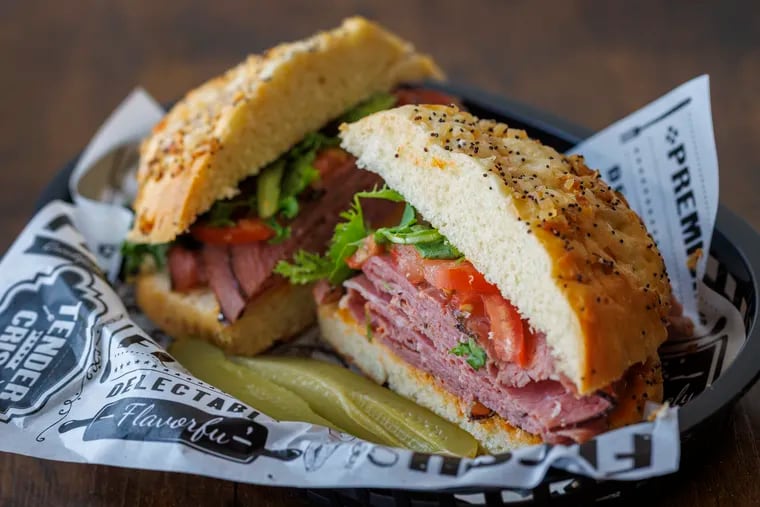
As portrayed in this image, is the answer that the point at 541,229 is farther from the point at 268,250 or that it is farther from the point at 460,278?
the point at 268,250

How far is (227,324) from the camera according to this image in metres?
3.58

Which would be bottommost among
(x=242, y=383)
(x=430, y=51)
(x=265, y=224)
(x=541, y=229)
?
(x=242, y=383)

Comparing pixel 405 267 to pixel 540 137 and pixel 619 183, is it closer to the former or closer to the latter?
pixel 619 183

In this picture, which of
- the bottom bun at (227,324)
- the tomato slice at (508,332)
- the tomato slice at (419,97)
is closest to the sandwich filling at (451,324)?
the tomato slice at (508,332)

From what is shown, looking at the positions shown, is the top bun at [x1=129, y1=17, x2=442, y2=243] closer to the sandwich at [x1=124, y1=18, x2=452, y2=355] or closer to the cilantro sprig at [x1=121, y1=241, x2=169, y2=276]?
the sandwich at [x1=124, y1=18, x2=452, y2=355]

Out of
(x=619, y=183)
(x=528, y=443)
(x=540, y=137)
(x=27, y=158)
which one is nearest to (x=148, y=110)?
(x=27, y=158)

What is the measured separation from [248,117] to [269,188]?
0.29 meters

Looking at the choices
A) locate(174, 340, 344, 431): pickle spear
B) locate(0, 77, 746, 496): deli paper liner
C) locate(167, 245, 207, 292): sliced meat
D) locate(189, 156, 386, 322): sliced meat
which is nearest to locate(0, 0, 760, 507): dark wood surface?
locate(0, 77, 746, 496): deli paper liner

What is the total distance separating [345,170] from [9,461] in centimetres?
164

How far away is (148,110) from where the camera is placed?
4.52 metres

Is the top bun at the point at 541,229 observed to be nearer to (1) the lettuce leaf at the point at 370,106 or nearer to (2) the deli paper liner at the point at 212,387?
(2) the deli paper liner at the point at 212,387

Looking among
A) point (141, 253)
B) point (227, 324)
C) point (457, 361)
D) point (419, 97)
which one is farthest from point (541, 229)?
point (141, 253)

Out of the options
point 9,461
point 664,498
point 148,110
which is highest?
point 148,110

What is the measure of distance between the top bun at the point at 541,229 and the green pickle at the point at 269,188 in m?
0.56
